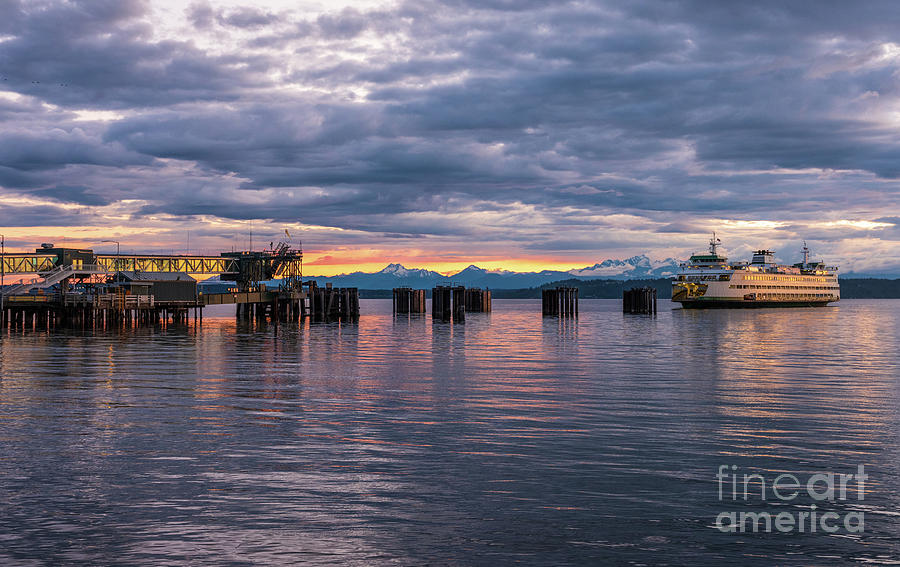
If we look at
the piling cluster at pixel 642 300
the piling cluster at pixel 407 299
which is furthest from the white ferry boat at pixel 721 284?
the piling cluster at pixel 407 299

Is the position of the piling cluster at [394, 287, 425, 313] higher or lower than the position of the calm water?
higher

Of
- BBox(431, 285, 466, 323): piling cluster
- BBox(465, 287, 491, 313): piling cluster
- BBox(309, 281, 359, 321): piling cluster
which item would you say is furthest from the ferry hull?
BBox(309, 281, 359, 321): piling cluster

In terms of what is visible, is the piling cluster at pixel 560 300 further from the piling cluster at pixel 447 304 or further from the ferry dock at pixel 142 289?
the ferry dock at pixel 142 289

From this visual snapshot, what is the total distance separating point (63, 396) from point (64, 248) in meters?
86.2

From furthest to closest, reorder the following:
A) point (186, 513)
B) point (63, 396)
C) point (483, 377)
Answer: point (483, 377) → point (63, 396) → point (186, 513)

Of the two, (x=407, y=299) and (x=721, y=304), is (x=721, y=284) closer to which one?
(x=721, y=304)

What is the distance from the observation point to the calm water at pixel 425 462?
1316 centimetres

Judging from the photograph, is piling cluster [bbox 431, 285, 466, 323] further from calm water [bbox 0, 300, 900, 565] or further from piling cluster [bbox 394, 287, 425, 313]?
calm water [bbox 0, 300, 900, 565]

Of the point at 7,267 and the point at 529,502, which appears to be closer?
the point at 529,502

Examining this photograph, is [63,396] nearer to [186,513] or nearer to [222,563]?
[186,513]

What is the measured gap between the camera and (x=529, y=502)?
15.6 metres

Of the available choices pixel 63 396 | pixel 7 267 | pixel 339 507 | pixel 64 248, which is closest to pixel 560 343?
pixel 63 396

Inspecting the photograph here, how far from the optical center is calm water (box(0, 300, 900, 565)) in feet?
43.2

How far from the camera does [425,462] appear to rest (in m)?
19.4
